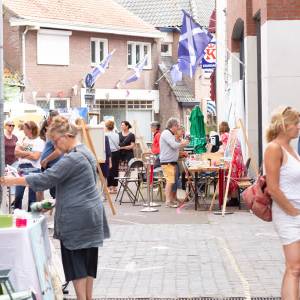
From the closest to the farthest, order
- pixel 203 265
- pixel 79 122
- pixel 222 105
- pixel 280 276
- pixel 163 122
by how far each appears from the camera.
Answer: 1. pixel 280 276
2. pixel 203 265
3. pixel 79 122
4. pixel 222 105
5. pixel 163 122

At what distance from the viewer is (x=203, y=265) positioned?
1079 cm

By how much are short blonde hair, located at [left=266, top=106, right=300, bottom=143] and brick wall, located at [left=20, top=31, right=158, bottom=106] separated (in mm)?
33664

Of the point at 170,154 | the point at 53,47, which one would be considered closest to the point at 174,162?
the point at 170,154

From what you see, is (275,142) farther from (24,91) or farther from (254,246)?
(24,91)

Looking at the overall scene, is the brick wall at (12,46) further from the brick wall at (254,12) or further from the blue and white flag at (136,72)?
the brick wall at (254,12)

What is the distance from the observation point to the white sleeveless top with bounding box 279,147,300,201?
7480 mm

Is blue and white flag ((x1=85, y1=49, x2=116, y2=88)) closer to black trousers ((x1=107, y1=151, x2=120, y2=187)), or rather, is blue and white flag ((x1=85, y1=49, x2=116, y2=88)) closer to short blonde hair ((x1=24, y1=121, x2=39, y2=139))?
black trousers ((x1=107, y1=151, x2=120, y2=187))

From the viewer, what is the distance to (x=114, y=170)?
22.2m

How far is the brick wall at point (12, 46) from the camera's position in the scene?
40656 millimetres

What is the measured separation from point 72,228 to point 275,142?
1.88 m

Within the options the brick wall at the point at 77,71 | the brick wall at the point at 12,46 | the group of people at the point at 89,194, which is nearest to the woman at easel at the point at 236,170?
the group of people at the point at 89,194

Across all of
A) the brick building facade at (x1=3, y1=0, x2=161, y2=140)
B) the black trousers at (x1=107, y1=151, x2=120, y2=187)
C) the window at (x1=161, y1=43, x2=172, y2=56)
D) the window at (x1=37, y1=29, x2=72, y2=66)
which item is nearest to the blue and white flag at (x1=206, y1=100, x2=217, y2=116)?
the brick building facade at (x1=3, y1=0, x2=161, y2=140)

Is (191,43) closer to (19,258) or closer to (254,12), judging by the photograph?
(254,12)

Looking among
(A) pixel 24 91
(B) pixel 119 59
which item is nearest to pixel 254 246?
(A) pixel 24 91
